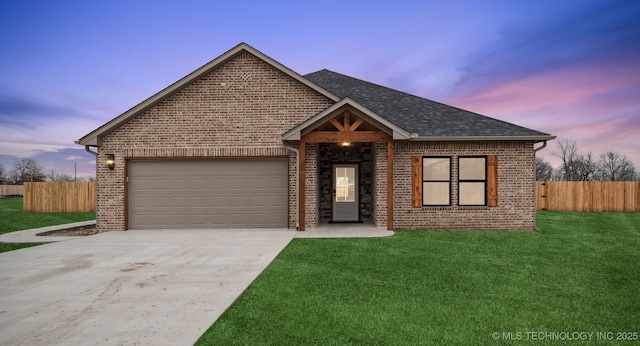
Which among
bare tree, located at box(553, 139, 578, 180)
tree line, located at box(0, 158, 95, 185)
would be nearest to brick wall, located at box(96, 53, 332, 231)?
bare tree, located at box(553, 139, 578, 180)

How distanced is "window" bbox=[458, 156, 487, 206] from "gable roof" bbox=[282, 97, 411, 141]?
268 centimetres

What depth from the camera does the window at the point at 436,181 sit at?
12453mm

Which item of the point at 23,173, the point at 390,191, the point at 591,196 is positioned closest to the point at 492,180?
the point at 390,191

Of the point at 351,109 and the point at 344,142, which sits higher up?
the point at 351,109

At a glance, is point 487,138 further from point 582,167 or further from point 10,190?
point 10,190

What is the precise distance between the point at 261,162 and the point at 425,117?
6.73 meters

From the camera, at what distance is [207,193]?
12.8 metres

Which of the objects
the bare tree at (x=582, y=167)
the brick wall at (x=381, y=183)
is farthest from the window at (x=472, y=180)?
the bare tree at (x=582, y=167)

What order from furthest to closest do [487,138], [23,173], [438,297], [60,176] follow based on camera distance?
[60,176]
[23,173]
[487,138]
[438,297]

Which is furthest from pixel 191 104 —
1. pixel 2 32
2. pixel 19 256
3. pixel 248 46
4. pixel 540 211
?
pixel 2 32

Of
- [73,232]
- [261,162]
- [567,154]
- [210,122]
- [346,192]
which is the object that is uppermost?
[567,154]

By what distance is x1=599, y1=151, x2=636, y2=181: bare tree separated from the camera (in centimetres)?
4653

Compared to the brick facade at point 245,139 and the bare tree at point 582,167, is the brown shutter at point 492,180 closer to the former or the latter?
the brick facade at point 245,139

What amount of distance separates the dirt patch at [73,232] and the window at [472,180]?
13364 millimetres
